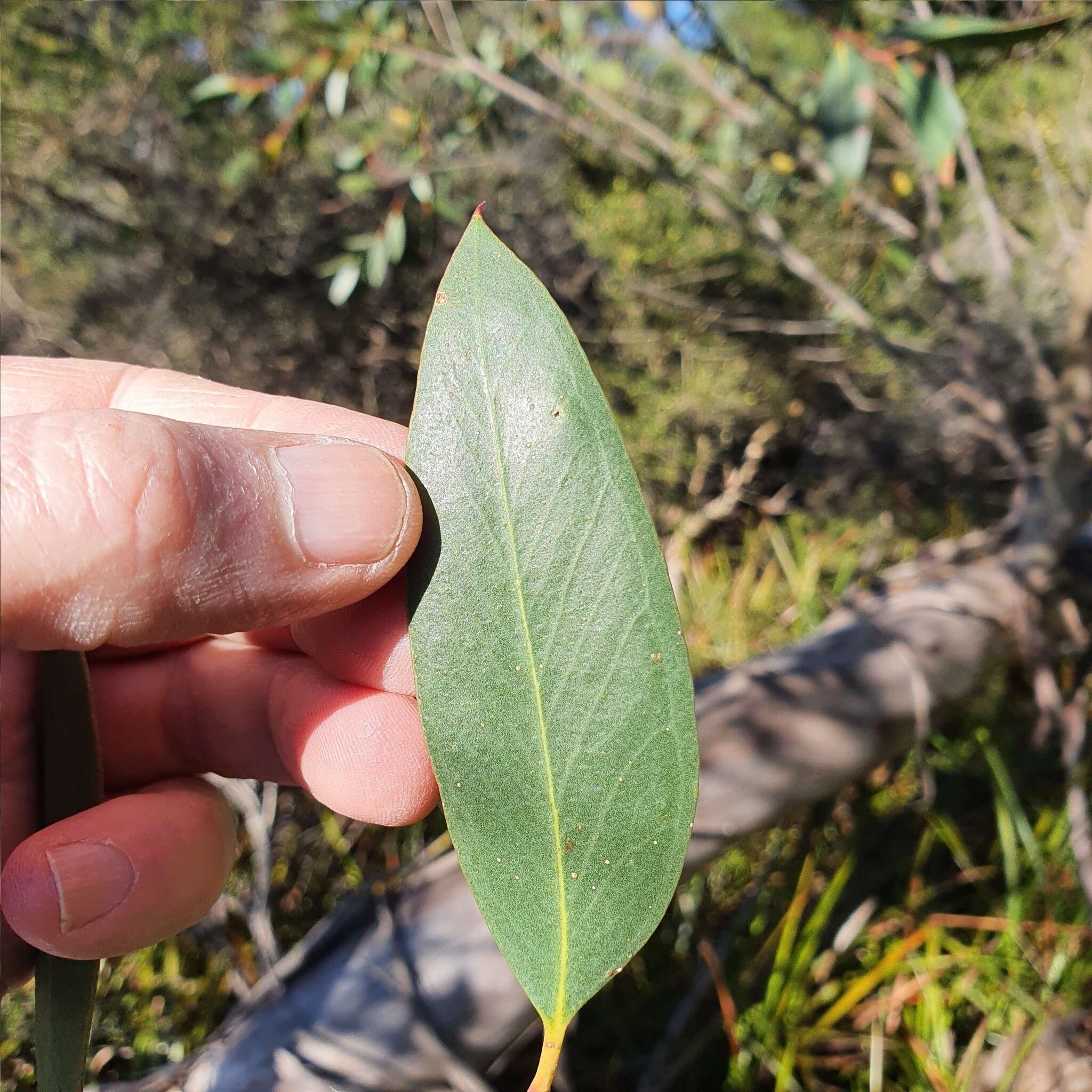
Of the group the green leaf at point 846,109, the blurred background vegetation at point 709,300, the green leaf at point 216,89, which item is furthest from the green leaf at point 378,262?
the green leaf at point 846,109

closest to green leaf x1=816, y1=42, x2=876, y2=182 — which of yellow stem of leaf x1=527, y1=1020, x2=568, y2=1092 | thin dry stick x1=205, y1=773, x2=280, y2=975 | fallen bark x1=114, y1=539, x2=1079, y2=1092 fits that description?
fallen bark x1=114, y1=539, x2=1079, y2=1092

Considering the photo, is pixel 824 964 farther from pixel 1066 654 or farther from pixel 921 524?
pixel 921 524

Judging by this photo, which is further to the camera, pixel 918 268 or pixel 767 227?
pixel 918 268

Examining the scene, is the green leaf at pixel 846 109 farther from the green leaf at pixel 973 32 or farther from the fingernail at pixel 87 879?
the fingernail at pixel 87 879

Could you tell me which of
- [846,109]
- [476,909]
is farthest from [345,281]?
[476,909]

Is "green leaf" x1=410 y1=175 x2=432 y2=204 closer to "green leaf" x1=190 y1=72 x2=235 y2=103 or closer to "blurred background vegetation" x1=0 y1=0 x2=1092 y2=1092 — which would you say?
"blurred background vegetation" x1=0 y1=0 x2=1092 y2=1092

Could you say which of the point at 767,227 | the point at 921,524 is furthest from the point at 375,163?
the point at 921,524
